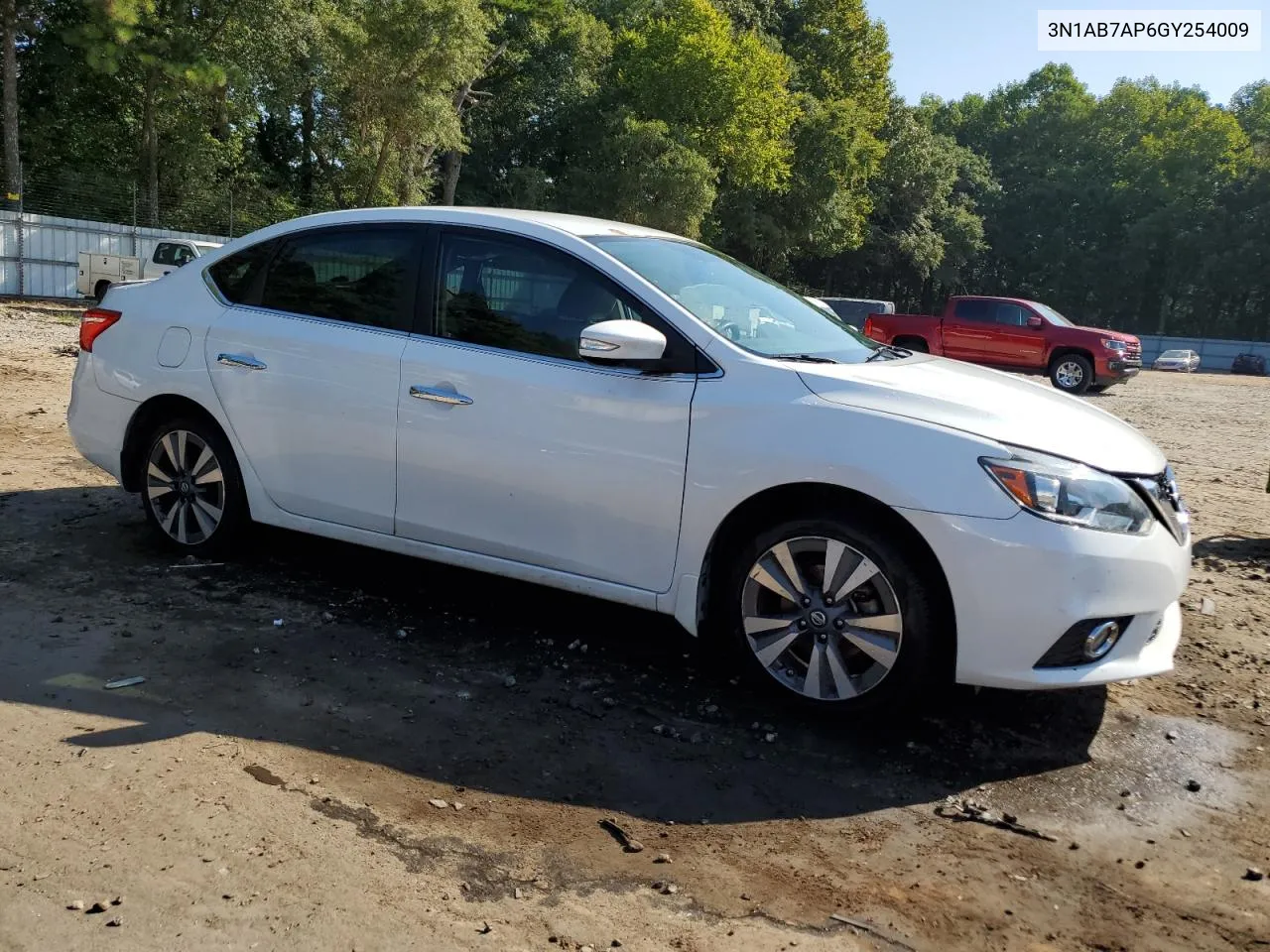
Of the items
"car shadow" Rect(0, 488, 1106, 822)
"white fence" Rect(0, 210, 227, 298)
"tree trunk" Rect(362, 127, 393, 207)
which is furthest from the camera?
"tree trunk" Rect(362, 127, 393, 207)

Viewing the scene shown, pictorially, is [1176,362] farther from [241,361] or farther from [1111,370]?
[241,361]

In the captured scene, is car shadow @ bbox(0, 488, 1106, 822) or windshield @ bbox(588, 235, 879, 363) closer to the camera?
car shadow @ bbox(0, 488, 1106, 822)

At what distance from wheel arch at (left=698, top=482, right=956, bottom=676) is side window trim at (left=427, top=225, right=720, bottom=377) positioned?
0.53 metres

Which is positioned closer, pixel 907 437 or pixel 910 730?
pixel 907 437

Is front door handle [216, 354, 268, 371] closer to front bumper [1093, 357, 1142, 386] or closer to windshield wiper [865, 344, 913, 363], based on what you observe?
windshield wiper [865, 344, 913, 363]

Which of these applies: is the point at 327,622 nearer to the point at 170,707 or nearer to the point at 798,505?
the point at 170,707

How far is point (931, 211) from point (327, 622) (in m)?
59.3

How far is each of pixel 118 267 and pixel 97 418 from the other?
22426mm

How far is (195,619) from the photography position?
4602mm

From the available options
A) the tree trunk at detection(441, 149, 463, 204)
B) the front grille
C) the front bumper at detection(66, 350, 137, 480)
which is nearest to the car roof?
the front bumper at detection(66, 350, 137, 480)

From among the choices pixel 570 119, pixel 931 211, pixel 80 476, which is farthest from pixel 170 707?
pixel 931 211

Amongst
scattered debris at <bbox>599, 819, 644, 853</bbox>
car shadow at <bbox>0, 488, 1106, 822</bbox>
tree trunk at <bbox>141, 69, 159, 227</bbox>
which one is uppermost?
tree trunk at <bbox>141, 69, 159, 227</bbox>

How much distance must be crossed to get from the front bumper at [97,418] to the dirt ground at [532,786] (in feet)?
1.74

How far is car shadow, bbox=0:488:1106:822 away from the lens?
348 centimetres
